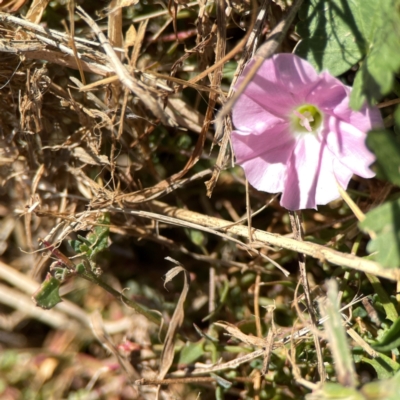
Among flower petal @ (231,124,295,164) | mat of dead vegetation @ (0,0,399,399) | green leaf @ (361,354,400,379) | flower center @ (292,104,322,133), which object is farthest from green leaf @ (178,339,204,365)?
flower center @ (292,104,322,133)

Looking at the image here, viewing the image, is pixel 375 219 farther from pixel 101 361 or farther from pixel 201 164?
pixel 101 361

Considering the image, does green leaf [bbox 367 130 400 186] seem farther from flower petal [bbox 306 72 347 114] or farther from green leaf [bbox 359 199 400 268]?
flower petal [bbox 306 72 347 114]

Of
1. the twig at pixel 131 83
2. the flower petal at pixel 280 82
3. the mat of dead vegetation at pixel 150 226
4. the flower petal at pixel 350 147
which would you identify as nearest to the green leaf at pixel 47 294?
the mat of dead vegetation at pixel 150 226

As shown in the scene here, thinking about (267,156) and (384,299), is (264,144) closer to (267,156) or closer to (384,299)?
(267,156)

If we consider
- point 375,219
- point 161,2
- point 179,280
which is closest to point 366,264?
point 375,219

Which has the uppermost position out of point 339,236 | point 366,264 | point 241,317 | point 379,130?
point 379,130
